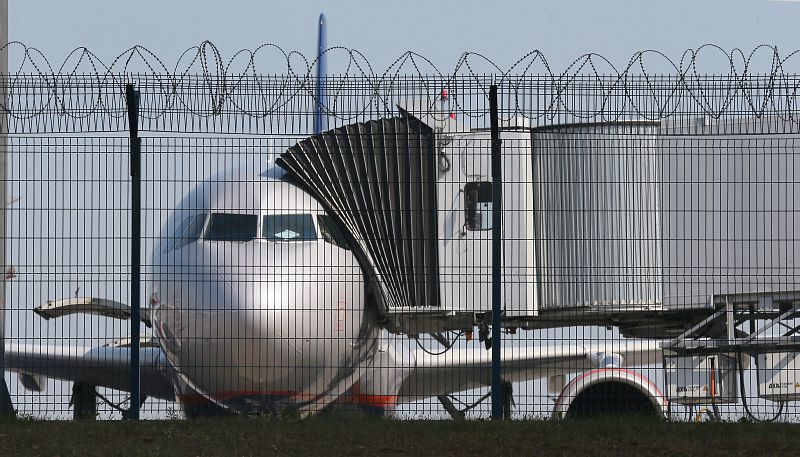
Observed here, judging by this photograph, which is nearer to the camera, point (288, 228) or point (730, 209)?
point (730, 209)

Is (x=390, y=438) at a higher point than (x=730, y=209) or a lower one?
lower

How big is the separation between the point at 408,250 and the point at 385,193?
0.67 metres

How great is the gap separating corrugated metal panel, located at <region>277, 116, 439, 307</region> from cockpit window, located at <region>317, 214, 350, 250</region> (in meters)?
0.10

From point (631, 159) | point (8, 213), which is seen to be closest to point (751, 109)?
point (631, 159)

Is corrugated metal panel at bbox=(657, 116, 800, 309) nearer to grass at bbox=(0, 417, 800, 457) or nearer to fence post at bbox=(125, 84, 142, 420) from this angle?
grass at bbox=(0, 417, 800, 457)

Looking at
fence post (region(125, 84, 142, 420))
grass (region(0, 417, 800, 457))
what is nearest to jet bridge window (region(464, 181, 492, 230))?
grass (region(0, 417, 800, 457))

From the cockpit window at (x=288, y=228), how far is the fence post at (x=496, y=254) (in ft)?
7.16

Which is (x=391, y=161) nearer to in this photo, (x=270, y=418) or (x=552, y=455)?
(x=270, y=418)

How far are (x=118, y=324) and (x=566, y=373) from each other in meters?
4.87

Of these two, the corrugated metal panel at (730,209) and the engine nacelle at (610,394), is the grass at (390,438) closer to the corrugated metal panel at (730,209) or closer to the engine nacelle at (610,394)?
the engine nacelle at (610,394)

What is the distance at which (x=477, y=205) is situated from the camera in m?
13.9

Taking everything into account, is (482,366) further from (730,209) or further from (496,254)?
(730,209)

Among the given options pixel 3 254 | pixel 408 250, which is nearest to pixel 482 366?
pixel 408 250

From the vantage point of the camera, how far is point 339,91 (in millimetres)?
11891
